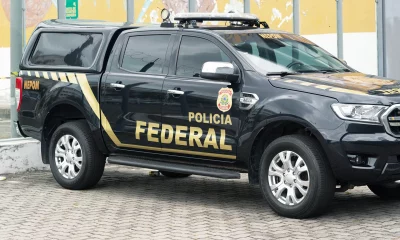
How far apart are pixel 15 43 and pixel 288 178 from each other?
5408 millimetres

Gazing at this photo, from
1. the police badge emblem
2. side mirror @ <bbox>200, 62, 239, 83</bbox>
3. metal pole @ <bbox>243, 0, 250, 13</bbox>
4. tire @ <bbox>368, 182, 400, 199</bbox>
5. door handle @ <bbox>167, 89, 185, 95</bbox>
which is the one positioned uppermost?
metal pole @ <bbox>243, 0, 250, 13</bbox>

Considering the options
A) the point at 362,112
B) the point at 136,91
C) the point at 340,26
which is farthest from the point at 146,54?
the point at 340,26

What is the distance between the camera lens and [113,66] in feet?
33.2

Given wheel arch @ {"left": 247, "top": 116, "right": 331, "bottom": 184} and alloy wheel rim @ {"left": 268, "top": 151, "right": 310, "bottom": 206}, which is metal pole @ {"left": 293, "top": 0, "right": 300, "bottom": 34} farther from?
alloy wheel rim @ {"left": 268, "top": 151, "right": 310, "bottom": 206}

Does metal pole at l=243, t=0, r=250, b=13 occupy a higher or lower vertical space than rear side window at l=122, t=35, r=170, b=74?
higher

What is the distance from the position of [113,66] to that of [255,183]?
7.50 feet

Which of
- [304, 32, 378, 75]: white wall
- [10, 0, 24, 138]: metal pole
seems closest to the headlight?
[10, 0, 24, 138]: metal pole

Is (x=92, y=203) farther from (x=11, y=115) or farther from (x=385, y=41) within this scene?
(x=385, y=41)

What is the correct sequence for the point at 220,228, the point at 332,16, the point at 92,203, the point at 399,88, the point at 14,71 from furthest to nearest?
the point at 332,16, the point at 14,71, the point at 92,203, the point at 399,88, the point at 220,228

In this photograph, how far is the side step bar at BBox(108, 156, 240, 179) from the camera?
29.2ft

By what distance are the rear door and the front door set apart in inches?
6.1

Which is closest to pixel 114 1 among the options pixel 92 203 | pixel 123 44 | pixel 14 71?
pixel 14 71

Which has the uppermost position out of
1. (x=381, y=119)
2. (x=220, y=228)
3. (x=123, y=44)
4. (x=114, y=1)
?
(x=114, y=1)

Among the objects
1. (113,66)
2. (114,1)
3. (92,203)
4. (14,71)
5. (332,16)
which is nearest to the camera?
(92,203)
